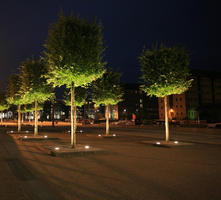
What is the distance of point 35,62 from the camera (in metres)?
24.1

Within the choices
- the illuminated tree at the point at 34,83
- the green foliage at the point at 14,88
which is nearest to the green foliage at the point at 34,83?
the illuminated tree at the point at 34,83

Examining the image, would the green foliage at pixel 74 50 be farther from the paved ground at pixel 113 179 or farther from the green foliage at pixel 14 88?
the green foliage at pixel 14 88

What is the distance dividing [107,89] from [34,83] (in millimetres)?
7171

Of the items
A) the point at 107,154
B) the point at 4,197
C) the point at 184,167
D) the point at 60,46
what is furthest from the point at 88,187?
the point at 60,46

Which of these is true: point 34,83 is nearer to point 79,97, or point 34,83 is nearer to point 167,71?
point 79,97

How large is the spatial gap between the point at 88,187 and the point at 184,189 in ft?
8.69

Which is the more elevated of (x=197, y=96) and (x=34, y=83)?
(x=197, y=96)

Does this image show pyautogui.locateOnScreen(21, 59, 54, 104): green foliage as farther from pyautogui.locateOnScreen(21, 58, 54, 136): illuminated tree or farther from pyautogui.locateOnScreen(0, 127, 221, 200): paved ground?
pyautogui.locateOnScreen(0, 127, 221, 200): paved ground

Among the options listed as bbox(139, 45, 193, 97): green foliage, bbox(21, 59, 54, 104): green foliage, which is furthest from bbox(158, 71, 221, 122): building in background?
bbox(139, 45, 193, 97): green foliage

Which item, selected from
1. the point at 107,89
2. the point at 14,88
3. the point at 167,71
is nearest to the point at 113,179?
the point at 167,71

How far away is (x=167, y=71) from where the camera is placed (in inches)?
687

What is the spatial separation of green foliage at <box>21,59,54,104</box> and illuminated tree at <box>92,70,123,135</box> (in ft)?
15.4

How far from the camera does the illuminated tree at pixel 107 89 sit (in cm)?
2572

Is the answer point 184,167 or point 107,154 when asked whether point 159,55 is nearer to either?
point 107,154
